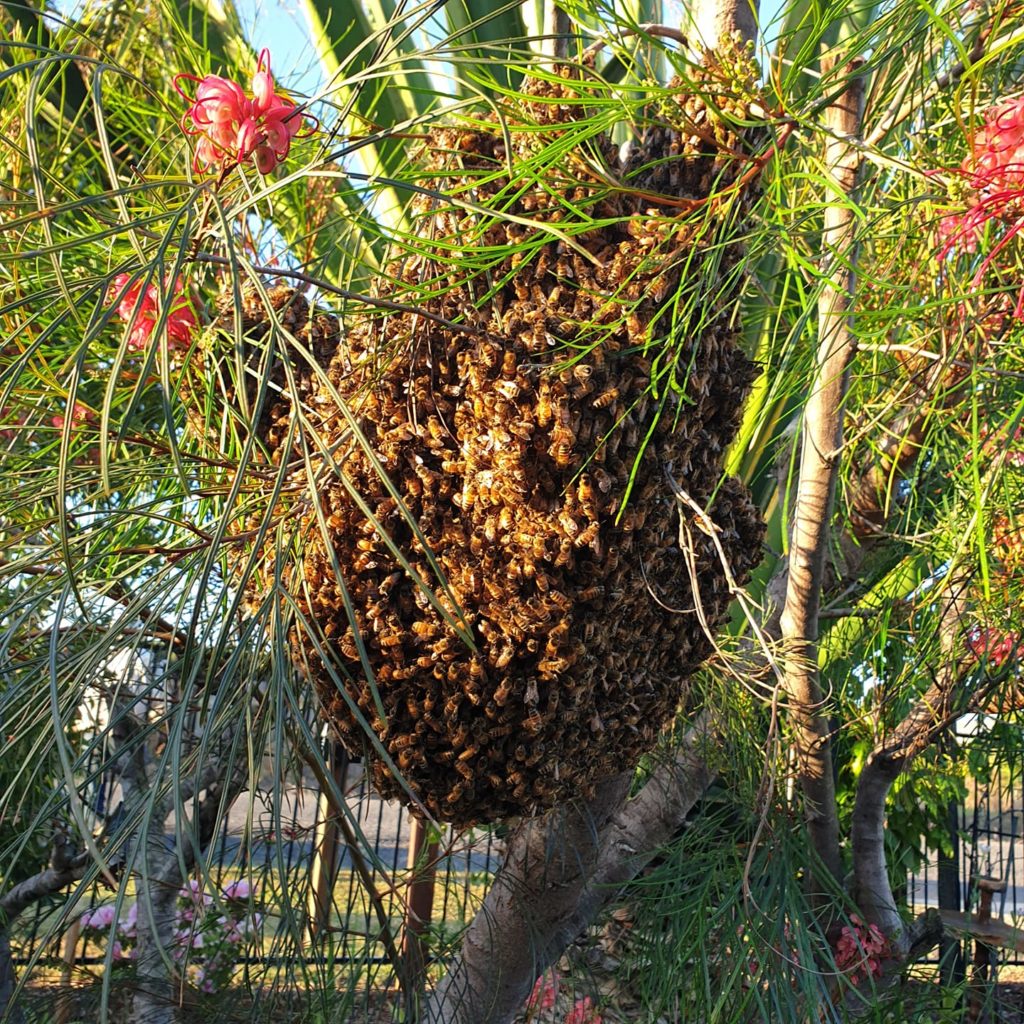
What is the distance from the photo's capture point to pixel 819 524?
0.93 meters

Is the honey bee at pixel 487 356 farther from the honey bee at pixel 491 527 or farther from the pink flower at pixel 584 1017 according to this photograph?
the pink flower at pixel 584 1017

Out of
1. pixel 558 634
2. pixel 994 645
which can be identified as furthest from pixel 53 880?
pixel 994 645

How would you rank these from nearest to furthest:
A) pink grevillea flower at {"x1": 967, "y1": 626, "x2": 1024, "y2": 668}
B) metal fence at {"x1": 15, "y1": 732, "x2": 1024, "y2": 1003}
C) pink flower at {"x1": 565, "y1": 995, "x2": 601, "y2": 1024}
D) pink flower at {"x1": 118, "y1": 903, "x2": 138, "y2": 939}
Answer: metal fence at {"x1": 15, "y1": 732, "x2": 1024, "y2": 1003}
pink grevillea flower at {"x1": 967, "y1": 626, "x2": 1024, "y2": 668}
pink flower at {"x1": 565, "y1": 995, "x2": 601, "y2": 1024}
pink flower at {"x1": 118, "y1": 903, "x2": 138, "y2": 939}

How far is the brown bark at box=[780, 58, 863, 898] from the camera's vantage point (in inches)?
26.7

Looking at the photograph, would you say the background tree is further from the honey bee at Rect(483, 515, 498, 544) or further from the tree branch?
the honey bee at Rect(483, 515, 498, 544)

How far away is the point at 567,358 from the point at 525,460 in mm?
67

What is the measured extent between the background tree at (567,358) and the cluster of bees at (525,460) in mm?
13

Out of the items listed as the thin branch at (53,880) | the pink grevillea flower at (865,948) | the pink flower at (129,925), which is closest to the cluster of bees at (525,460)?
the thin branch at (53,880)

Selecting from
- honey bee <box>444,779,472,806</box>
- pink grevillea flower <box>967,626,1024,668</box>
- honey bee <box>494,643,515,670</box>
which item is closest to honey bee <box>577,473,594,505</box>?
honey bee <box>494,643,515,670</box>

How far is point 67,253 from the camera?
82cm

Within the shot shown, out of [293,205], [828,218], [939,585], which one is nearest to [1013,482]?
[939,585]

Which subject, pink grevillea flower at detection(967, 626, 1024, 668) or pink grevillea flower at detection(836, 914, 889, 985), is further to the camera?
pink grevillea flower at detection(836, 914, 889, 985)

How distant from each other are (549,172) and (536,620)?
0.89 feet

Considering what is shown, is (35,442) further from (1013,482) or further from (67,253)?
(1013,482)
